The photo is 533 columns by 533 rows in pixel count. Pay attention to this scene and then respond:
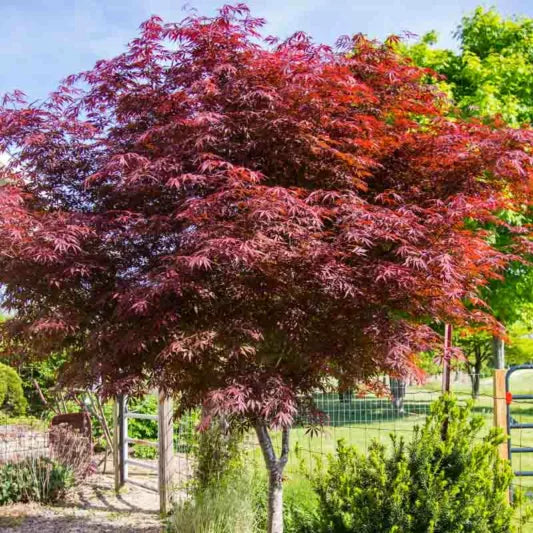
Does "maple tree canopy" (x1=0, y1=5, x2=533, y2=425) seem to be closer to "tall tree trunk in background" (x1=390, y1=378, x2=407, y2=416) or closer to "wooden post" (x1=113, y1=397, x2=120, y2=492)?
"tall tree trunk in background" (x1=390, y1=378, x2=407, y2=416)

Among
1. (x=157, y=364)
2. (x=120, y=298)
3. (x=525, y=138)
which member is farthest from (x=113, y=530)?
(x=525, y=138)

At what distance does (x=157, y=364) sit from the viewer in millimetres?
4273

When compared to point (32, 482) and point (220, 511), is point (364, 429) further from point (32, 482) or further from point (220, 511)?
point (32, 482)

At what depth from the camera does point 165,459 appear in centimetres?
686

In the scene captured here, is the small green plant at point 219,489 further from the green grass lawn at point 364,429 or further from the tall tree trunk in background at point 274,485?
the green grass lawn at point 364,429

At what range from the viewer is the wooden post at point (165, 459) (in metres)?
6.80

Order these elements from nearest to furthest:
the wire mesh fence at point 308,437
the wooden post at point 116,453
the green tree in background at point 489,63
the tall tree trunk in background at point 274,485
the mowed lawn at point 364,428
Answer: the tall tree trunk in background at point 274,485 → the wire mesh fence at point 308,437 → the mowed lawn at point 364,428 → the wooden post at point 116,453 → the green tree in background at point 489,63

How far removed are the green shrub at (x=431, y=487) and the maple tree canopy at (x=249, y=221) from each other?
1.85 ft

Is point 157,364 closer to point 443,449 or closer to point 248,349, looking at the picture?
point 248,349

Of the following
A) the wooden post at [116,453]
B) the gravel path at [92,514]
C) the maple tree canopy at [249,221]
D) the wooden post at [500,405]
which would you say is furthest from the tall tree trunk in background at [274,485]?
the wooden post at [116,453]

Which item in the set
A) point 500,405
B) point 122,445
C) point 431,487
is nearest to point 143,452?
point 122,445

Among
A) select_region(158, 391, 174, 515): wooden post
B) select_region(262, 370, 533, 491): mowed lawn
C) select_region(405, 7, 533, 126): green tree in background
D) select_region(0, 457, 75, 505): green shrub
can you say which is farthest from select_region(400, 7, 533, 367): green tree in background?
select_region(0, 457, 75, 505): green shrub

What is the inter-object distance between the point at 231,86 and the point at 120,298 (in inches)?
63.7

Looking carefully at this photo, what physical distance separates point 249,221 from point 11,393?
10378 millimetres
